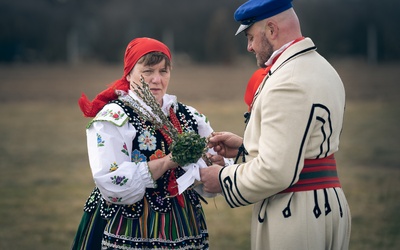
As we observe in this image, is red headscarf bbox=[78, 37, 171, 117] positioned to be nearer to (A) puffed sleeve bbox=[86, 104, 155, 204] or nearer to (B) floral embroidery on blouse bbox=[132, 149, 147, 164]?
(A) puffed sleeve bbox=[86, 104, 155, 204]

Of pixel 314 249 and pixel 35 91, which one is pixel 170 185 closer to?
pixel 314 249

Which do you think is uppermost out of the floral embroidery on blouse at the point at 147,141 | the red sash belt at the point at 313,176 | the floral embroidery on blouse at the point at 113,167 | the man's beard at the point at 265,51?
the man's beard at the point at 265,51

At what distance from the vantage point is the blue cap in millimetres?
2973

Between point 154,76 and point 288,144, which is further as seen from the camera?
point 154,76

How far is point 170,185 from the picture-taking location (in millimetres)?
3395

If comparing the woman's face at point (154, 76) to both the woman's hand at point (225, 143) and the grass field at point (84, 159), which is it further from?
the grass field at point (84, 159)

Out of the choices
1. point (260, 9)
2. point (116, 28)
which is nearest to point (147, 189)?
point (260, 9)

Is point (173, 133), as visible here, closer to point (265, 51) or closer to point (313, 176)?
point (265, 51)

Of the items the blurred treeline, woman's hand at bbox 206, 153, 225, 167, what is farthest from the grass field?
the blurred treeline

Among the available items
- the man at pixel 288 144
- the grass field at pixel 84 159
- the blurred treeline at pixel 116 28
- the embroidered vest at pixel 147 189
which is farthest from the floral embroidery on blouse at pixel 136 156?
the blurred treeline at pixel 116 28

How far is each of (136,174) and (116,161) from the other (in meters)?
0.12

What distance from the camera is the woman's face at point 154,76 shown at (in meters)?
3.39

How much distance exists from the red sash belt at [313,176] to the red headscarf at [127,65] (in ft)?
3.32

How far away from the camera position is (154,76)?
3.40m
